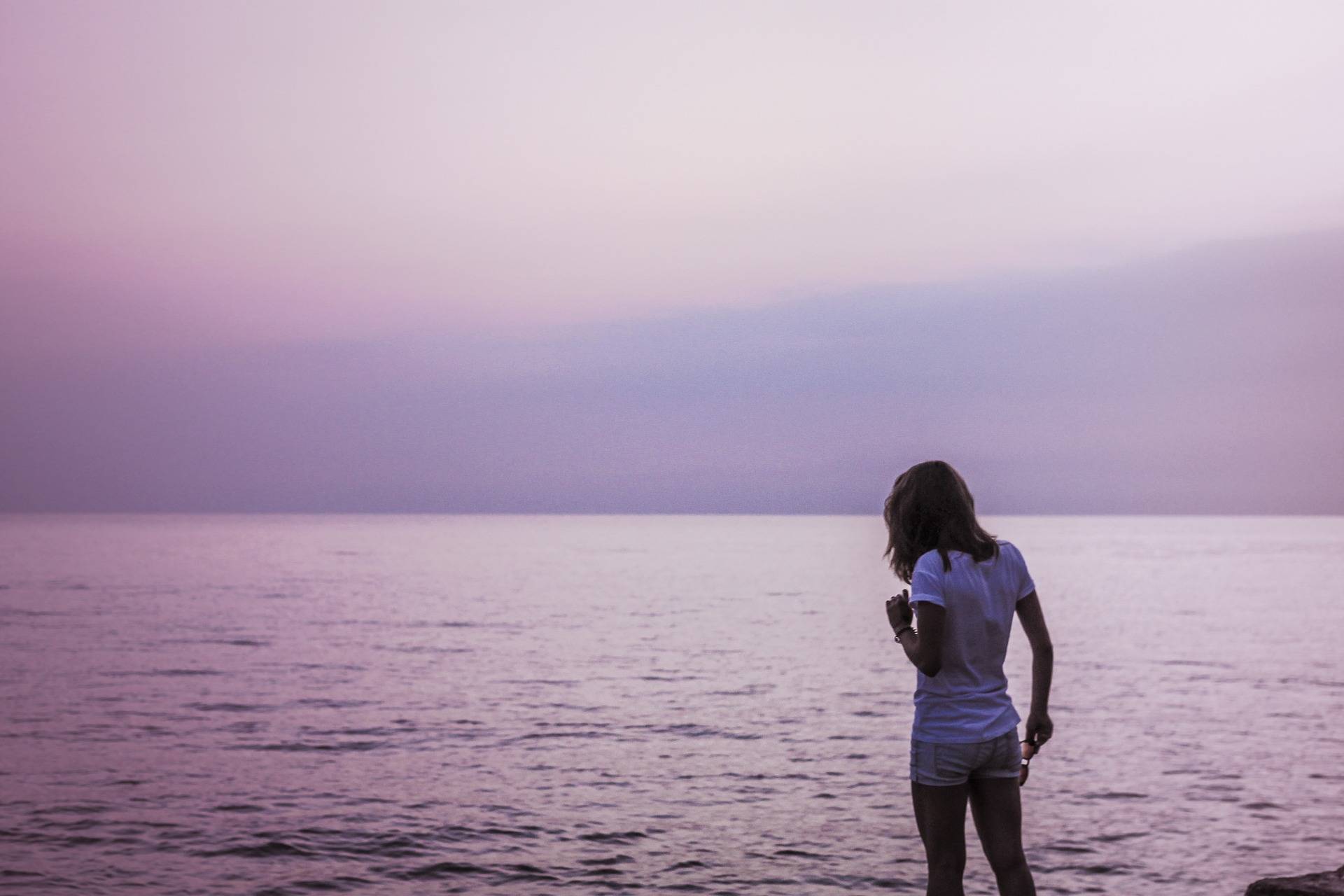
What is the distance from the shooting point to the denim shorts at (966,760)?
4.65m

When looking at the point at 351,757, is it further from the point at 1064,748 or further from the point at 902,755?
the point at 1064,748

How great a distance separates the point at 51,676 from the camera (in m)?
27.8

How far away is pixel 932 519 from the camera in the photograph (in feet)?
15.7

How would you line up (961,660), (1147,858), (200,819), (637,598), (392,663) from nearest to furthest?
(961,660), (1147,858), (200,819), (392,663), (637,598)

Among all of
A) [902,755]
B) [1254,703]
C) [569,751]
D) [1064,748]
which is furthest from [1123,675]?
[569,751]

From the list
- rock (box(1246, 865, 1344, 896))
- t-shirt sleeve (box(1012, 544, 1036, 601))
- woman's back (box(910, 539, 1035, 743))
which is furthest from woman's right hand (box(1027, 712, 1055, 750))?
rock (box(1246, 865, 1344, 896))

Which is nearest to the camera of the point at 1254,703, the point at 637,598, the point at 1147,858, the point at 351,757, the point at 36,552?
the point at 1147,858

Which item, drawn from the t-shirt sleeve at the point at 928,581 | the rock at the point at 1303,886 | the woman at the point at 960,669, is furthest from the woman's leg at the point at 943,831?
the rock at the point at 1303,886

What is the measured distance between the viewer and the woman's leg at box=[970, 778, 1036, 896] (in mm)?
4750

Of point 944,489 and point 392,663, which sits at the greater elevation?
point 944,489

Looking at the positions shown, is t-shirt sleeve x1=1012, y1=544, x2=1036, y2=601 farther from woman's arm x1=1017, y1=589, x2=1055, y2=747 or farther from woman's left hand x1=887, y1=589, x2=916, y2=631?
woman's left hand x1=887, y1=589, x2=916, y2=631

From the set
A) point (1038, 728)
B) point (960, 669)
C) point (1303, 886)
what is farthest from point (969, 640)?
point (1303, 886)

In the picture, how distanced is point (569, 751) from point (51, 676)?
54.2 feet

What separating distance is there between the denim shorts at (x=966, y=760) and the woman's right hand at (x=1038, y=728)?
0.15 m
